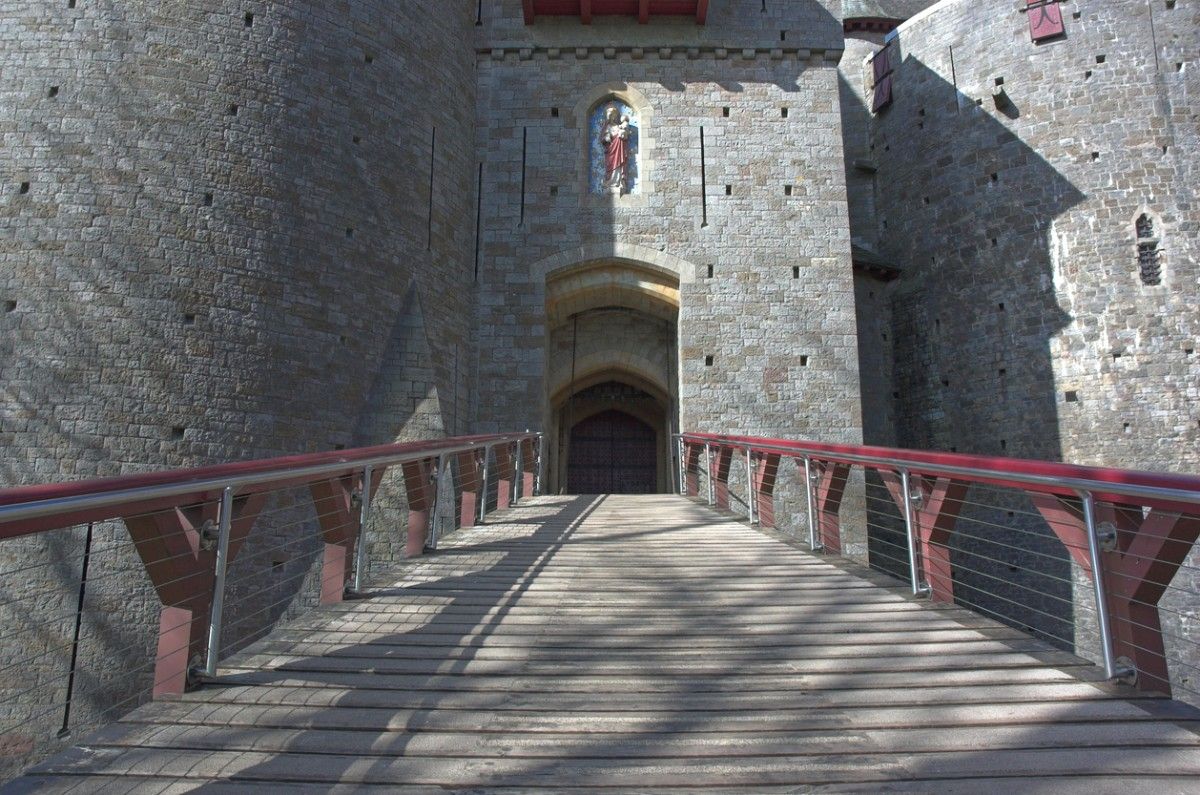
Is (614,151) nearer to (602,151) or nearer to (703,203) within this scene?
(602,151)

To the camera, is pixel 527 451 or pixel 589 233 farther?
pixel 589 233

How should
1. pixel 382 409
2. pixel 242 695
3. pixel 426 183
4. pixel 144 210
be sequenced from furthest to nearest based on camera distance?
1. pixel 426 183
2. pixel 382 409
3. pixel 144 210
4. pixel 242 695

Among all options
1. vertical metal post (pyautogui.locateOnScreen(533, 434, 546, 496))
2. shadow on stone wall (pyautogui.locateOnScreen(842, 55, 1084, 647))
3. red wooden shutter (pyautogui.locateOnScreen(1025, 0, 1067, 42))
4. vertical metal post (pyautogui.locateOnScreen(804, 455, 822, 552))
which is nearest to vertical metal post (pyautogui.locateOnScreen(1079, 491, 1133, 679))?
vertical metal post (pyautogui.locateOnScreen(804, 455, 822, 552))

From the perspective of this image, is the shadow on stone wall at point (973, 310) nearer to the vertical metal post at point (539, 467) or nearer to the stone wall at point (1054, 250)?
the stone wall at point (1054, 250)

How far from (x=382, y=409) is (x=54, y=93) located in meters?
4.80

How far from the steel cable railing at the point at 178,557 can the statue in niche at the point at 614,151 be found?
4.10 m

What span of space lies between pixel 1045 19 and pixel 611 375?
9240 mm

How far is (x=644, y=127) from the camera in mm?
11695

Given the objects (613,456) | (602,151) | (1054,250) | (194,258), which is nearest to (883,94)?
(1054,250)

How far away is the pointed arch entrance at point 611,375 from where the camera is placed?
11594 mm

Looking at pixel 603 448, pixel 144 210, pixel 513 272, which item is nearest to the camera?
pixel 144 210

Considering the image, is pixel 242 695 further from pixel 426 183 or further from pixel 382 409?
pixel 426 183

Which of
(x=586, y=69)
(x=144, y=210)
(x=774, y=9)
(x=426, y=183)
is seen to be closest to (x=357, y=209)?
(x=426, y=183)

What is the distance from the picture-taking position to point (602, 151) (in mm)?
11664
